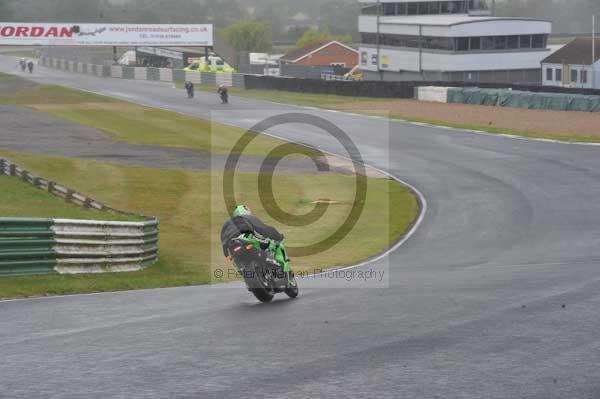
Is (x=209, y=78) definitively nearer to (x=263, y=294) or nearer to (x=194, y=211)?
(x=194, y=211)

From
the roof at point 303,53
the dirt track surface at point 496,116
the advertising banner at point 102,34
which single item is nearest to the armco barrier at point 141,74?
the advertising banner at point 102,34

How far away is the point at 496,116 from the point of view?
187ft

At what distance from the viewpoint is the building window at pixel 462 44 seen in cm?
8994

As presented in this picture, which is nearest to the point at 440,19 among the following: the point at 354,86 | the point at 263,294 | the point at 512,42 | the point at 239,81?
the point at 512,42

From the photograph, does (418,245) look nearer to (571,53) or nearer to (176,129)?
(176,129)

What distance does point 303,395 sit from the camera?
30.6 feet

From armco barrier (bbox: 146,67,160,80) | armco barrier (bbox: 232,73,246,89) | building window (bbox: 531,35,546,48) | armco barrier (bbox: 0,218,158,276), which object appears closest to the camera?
armco barrier (bbox: 0,218,158,276)

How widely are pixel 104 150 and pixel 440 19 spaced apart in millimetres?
61209

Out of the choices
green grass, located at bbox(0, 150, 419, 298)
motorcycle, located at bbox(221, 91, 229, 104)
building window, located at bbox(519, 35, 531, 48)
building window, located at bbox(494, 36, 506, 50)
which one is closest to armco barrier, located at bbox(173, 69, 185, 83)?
motorcycle, located at bbox(221, 91, 229, 104)

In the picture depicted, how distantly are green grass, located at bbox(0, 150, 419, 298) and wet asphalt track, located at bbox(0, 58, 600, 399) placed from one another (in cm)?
134

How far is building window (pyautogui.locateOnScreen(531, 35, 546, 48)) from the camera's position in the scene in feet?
306

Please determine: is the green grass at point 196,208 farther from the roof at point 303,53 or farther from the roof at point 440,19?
the roof at point 303,53

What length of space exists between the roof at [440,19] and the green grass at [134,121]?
35067 millimetres

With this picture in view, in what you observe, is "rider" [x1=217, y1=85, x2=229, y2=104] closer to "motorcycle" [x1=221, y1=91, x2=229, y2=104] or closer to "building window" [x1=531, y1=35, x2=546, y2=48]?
"motorcycle" [x1=221, y1=91, x2=229, y2=104]
